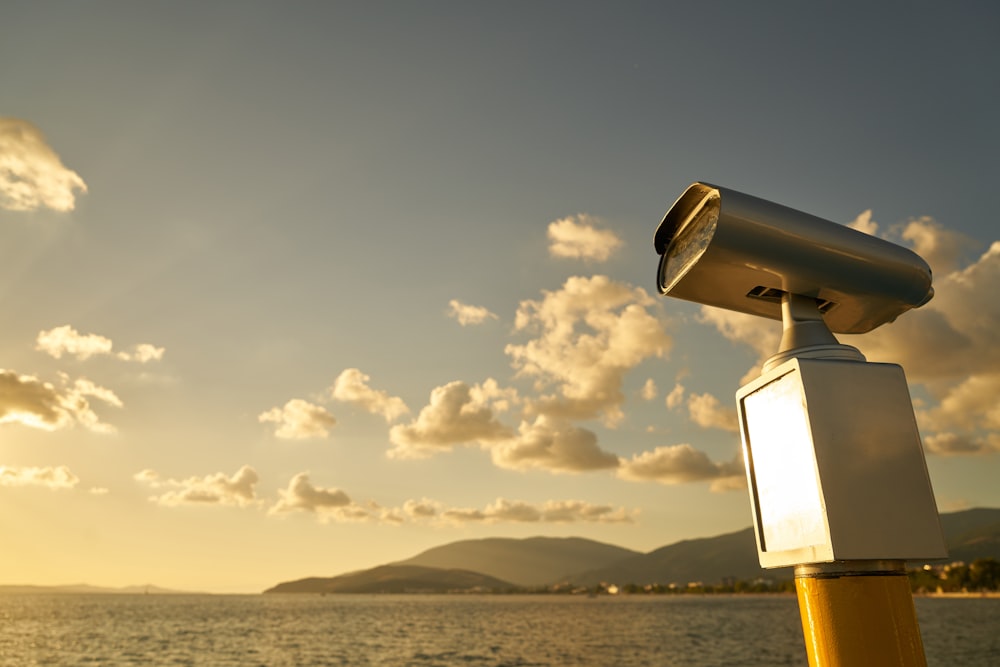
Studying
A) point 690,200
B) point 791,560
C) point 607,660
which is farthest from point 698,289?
point 607,660

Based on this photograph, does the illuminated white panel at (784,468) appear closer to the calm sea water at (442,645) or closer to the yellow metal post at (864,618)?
the yellow metal post at (864,618)

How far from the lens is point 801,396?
1.46 metres

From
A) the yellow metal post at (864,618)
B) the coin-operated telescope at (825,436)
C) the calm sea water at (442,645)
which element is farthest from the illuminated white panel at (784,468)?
the calm sea water at (442,645)

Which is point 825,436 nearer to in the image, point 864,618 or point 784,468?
point 784,468

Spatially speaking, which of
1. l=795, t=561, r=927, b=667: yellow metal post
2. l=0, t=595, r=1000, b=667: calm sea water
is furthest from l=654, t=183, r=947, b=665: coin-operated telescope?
l=0, t=595, r=1000, b=667: calm sea water

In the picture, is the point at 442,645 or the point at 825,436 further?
the point at 442,645

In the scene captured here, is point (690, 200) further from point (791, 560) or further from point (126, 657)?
point (126, 657)

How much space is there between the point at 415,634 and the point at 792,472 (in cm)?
9734

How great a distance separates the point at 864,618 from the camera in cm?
139

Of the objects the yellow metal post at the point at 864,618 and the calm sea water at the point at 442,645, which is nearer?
the yellow metal post at the point at 864,618

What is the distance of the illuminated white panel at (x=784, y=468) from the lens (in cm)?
140

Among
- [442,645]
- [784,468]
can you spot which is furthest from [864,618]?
[442,645]

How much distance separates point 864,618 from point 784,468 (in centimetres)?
35

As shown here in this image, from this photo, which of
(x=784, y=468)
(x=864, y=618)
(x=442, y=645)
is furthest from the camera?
(x=442, y=645)
